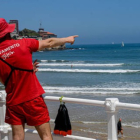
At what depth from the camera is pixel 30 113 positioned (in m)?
2.51

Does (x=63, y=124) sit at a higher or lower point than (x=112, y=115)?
lower

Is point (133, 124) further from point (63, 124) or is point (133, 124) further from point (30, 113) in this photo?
point (30, 113)

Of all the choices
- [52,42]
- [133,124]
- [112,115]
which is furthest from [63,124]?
[133,124]

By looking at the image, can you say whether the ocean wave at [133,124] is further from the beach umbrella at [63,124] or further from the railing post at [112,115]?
the railing post at [112,115]

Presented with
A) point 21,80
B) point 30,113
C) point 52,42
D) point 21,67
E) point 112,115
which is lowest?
point 112,115

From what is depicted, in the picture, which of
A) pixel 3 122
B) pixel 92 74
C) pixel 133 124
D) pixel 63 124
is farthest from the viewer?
pixel 92 74

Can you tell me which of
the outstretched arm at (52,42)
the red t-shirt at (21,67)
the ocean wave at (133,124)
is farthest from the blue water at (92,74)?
the red t-shirt at (21,67)

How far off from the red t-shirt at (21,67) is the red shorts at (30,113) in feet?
0.14

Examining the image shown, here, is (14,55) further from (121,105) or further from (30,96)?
(121,105)

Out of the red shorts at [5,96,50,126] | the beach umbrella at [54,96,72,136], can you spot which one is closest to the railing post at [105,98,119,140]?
the beach umbrella at [54,96,72,136]

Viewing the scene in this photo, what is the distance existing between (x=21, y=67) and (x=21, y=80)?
112mm

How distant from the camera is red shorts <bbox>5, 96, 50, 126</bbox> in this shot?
2.49 metres

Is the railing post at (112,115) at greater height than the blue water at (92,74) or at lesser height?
greater

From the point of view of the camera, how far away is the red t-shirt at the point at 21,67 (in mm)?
Result: 2445
